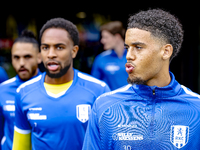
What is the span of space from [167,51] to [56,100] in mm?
1144

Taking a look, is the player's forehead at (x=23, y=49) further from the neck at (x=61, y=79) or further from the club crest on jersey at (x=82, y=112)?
the club crest on jersey at (x=82, y=112)

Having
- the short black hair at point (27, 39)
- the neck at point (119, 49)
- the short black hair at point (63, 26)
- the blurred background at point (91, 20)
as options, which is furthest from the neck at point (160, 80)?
the blurred background at point (91, 20)

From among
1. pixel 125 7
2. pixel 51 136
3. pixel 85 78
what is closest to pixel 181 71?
pixel 125 7

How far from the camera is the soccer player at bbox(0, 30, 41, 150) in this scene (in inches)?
129

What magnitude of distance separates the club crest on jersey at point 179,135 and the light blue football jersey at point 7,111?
6.61ft

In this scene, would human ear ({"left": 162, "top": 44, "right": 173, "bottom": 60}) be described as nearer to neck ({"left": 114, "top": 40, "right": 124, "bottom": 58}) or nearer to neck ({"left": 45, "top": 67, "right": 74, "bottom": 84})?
neck ({"left": 45, "top": 67, "right": 74, "bottom": 84})

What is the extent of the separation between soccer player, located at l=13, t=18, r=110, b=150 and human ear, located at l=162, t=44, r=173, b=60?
949 mm

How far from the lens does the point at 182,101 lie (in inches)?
72.8

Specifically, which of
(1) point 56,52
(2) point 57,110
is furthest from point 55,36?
(2) point 57,110

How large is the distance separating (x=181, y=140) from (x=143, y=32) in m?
0.73

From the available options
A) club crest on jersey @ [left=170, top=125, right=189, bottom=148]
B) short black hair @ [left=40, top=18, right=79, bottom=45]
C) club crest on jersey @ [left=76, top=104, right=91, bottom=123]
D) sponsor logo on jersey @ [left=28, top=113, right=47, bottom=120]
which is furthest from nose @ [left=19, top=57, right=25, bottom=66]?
club crest on jersey @ [left=170, top=125, right=189, bottom=148]

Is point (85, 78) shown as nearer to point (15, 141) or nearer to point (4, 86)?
point (15, 141)

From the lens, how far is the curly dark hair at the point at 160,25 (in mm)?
1853

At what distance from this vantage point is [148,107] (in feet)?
6.03
